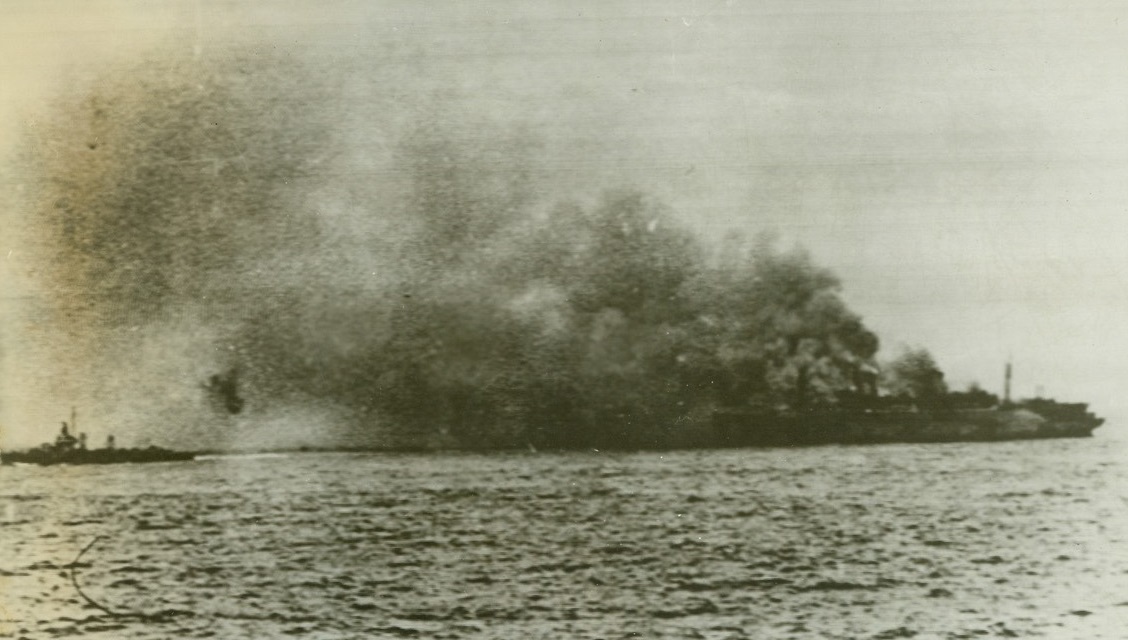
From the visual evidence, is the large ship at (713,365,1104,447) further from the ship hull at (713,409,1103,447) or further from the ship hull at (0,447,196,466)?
the ship hull at (0,447,196,466)

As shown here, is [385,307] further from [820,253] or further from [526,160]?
[820,253]

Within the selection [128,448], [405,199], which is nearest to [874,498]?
[405,199]

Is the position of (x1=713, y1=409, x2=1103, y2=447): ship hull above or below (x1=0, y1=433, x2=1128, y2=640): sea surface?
above

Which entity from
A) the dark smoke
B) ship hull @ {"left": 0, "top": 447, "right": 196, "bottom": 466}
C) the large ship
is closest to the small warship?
ship hull @ {"left": 0, "top": 447, "right": 196, "bottom": 466}

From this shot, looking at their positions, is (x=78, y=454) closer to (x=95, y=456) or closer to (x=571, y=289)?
(x=95, y=456)

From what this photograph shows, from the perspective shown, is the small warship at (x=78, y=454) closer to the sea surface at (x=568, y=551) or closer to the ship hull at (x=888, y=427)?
the sea surface at (x=568, y=551)

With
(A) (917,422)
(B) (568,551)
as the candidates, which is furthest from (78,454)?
(A) (917,422)
